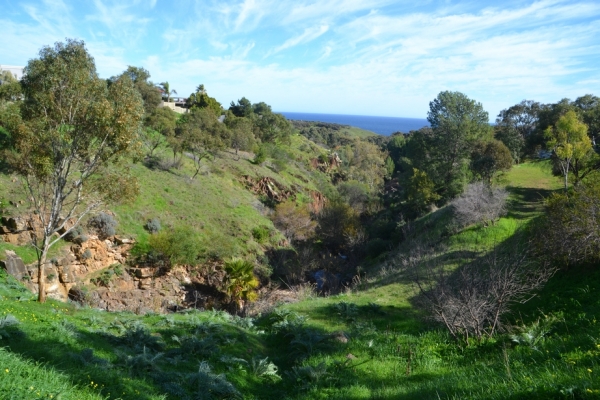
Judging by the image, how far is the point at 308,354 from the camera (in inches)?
355

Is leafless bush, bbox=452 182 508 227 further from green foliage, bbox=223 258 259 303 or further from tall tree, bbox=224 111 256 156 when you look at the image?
tall tree, bbox=224 111 256 156

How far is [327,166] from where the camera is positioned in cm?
6781

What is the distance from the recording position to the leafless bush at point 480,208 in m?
20.8

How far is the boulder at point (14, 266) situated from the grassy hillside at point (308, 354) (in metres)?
1.93

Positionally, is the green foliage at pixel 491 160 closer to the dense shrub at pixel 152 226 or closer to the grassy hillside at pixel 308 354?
the grassy hillside at pixel 308 354

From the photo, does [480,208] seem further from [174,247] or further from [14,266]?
[14,266]

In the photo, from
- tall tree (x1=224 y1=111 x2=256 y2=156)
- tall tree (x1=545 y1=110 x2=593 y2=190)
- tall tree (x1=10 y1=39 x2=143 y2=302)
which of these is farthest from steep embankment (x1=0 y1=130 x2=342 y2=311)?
tall tree (x1=545 y1=110 x2=593 y2=190)

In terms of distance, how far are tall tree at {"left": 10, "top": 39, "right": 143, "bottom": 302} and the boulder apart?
544cm

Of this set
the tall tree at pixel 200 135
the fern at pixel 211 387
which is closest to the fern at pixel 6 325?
the fern at pixel 211 387

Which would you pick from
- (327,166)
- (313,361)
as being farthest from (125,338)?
(327,166)

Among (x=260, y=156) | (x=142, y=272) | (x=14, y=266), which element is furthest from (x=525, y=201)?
(x=260, y=156)

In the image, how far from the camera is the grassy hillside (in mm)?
4605

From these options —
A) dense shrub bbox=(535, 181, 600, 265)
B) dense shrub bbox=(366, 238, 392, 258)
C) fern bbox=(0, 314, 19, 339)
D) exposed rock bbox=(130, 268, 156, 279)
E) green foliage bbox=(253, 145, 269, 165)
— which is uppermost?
green foliage bbox=(253, 145, 269, 165)

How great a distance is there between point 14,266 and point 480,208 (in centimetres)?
2377
